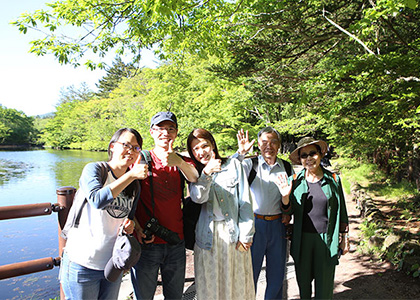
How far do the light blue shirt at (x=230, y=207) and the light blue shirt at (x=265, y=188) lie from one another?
1.23ft

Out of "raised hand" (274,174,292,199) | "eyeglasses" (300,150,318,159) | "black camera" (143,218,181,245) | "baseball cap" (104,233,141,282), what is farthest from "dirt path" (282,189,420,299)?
"baseball cap" (104,233,141,282)

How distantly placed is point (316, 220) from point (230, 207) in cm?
84

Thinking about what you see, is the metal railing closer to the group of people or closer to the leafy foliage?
the group of people

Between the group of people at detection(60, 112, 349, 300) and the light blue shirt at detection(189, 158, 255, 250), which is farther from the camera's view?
the light blue shirt at detection(189, 158, 255, 250)

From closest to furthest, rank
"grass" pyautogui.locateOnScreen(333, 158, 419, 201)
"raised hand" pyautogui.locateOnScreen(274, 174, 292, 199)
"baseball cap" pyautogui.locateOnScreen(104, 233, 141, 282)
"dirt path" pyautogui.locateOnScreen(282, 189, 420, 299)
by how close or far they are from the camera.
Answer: "baseball cap" pyautogui.locateOnScreen(104, 233, 141, 282), "raised hand" pyautogui.locateOnScreen(274, 174, 292, 199), "dirt path" pyautogui.locateOnScreen(282, 189, 420, 299), "grass" pyautogui.locateOnScreen(333, 158, 419, 201)

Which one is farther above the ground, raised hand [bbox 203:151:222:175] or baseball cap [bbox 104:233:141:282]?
raised hand [bbox 203:151:222:175]

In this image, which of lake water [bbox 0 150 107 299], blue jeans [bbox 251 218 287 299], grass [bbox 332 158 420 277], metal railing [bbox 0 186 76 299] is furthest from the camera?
lake water [bbox 0 150 107 299]

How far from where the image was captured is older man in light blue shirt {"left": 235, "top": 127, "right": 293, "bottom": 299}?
2.76 metres

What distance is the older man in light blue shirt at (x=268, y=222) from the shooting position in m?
2.76

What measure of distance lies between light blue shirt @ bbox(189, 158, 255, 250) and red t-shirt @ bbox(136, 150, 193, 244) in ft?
0.70

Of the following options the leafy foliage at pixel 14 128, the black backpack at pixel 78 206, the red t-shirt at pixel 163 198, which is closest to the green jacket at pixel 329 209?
the red t-shirt at pixel 163 198

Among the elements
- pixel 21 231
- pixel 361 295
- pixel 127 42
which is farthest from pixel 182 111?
pixel 361 295

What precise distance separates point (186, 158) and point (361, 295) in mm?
2753

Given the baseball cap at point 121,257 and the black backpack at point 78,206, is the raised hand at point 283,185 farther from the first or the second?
the black backpack at point 78,206
